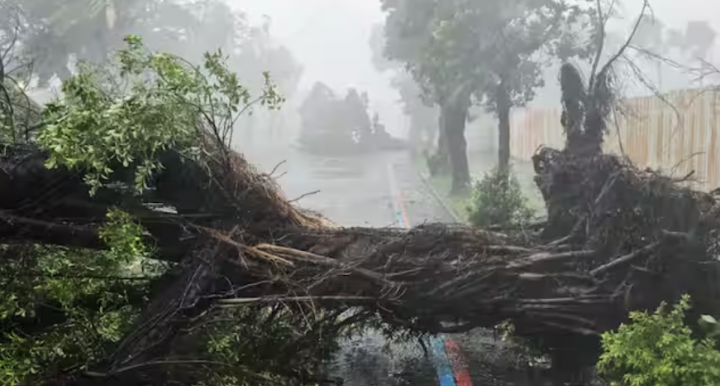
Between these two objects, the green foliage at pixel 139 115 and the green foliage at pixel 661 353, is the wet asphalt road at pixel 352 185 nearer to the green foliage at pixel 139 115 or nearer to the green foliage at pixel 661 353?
the green foliage at pixel 139 115

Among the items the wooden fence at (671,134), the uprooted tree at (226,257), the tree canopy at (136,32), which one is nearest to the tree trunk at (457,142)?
the wooden fence at (671,134)

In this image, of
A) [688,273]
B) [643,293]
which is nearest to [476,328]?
[643,293]

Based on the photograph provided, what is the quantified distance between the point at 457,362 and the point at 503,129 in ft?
4.74

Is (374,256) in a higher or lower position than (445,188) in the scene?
lower

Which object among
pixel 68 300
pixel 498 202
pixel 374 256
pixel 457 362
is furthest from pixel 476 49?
pixel 68 300

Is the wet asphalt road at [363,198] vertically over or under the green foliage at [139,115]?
under

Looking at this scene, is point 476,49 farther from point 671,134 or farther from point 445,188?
point 671,134

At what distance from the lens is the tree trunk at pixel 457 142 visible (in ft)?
12.0

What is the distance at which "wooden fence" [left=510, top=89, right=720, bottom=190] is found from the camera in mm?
2979

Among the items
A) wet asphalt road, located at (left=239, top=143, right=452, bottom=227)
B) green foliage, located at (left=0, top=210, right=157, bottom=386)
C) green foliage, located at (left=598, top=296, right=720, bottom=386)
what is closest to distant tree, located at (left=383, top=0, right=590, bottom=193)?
wet asphalt road, located at (left=239, top=143, right=452, bottom=227)

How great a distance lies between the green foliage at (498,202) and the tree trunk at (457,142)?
0.11m

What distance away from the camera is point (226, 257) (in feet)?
8.45

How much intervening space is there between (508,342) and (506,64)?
1.56 m

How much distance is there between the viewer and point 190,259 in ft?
8.50
